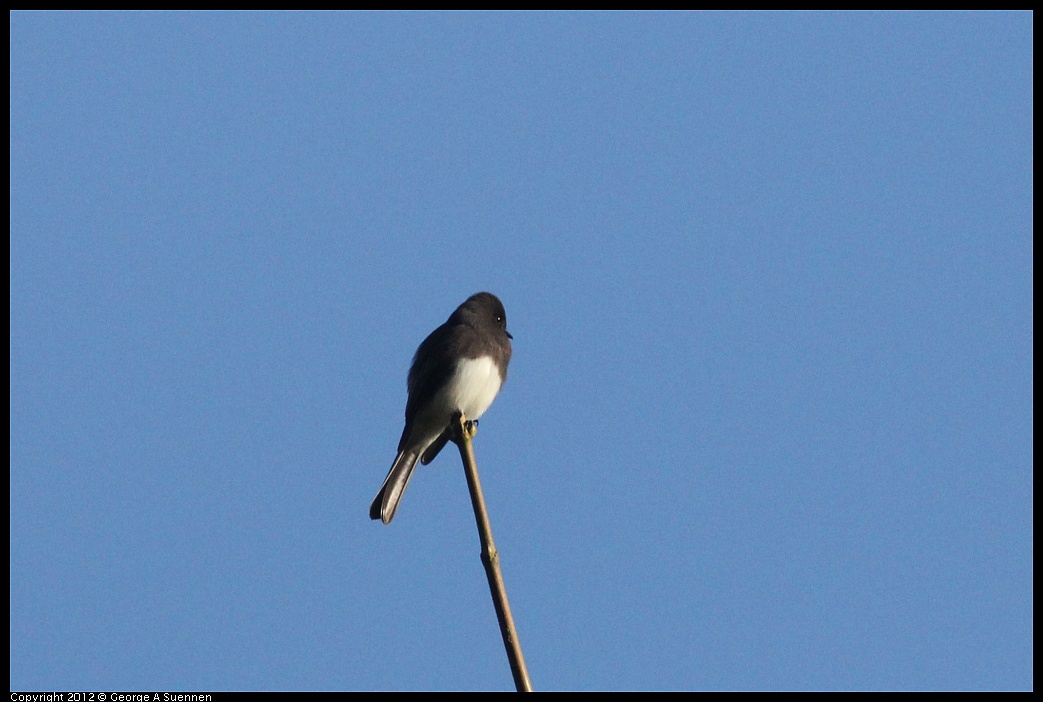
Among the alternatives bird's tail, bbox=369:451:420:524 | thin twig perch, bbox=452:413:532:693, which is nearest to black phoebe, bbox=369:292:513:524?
bird's tail, bbox=369:451:420:524

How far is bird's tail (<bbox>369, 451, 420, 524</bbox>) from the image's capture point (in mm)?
6047

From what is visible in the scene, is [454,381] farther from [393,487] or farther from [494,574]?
[494,574]

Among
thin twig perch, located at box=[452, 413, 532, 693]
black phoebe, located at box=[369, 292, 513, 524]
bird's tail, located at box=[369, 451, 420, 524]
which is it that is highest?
black phoebe, located at box=[369, 292, 513, 524]

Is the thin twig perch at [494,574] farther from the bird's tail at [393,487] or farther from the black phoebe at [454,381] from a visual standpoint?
the black phoebe at [454,381]

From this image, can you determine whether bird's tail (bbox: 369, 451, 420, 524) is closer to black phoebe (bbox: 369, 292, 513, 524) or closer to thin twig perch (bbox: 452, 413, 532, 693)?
black phoebe (bbox: 369, 292, 513, 524)

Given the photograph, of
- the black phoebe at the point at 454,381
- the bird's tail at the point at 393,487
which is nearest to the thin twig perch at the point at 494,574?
the bird's tail at the point at 393,487

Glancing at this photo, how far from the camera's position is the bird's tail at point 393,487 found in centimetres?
605

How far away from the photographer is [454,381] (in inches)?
272

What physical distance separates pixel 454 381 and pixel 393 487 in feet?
2.93

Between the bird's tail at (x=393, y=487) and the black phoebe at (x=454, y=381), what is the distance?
0.01 meters

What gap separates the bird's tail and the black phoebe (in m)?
0.01

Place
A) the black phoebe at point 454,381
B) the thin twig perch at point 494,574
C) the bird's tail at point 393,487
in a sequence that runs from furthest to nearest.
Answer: the black phoebe at point 454,381, the bird's tail at point 393,487, the thin twig perch at point 494,574
